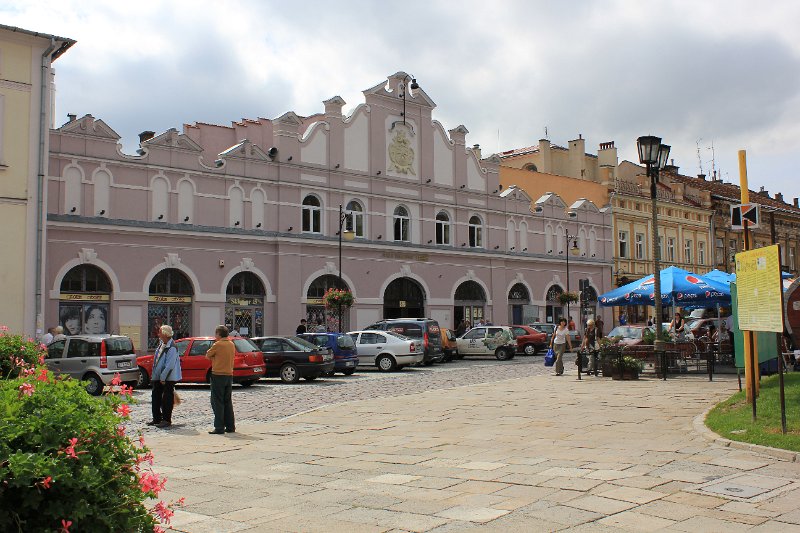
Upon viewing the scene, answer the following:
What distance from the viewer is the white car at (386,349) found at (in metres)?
28.6

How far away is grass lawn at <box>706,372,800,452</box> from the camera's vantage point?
10.1 meters

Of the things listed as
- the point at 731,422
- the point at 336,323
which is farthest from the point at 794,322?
the point at 336,323

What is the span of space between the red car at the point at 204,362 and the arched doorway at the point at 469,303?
71.3ft

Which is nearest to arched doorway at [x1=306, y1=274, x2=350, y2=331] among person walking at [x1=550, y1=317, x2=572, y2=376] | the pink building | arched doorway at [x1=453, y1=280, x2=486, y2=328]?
the pink building

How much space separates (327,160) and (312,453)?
92.9ft

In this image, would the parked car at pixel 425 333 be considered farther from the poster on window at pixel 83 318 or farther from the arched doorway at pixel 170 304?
the poster on window at pixel 83 318

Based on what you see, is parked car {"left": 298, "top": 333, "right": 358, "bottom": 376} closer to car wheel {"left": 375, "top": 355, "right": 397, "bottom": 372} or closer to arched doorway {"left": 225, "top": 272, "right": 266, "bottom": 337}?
car wheel {"left": 375, "top": 355, "right": 397, "bottom": 372}

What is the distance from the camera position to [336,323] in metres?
37.5

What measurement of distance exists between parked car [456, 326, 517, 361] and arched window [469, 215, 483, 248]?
8.78m

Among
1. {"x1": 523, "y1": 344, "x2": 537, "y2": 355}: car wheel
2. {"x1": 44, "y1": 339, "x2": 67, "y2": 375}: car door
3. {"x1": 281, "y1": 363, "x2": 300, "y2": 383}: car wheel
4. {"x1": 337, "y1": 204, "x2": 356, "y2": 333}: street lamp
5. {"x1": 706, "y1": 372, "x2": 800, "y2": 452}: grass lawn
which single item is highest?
{"x1": 337, "y1": 204, "x2": 356, "y2": 333}: street lamp

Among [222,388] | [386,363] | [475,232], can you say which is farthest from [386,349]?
[475,232]

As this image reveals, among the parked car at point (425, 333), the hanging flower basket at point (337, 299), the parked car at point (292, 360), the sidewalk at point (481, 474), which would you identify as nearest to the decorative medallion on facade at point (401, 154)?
the hanging flower basket at point (337, 299)

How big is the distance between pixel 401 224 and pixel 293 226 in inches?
256

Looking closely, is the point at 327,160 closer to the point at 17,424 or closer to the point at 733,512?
the point at 733,512
